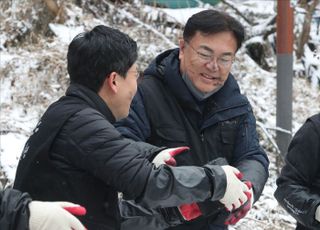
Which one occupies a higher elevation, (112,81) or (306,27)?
(112,81)

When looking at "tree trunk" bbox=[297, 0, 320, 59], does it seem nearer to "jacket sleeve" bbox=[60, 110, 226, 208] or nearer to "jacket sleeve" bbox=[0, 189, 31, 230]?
"jacket sleeve" bbox=[60, 110, 226, 208]

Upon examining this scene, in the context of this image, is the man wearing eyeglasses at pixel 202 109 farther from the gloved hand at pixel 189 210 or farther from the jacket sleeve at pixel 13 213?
the jacket sleeve at pixel 13 213

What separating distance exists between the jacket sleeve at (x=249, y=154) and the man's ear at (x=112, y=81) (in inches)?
28.5

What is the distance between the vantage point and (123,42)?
7.50 ft

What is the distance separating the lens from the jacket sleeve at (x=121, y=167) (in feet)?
6.58

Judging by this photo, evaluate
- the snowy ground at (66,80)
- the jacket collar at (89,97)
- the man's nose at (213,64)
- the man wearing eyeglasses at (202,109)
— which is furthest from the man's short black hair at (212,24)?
the snowy ground at (66,80)

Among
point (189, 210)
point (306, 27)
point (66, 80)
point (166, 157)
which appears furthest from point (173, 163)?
point (306, 27)

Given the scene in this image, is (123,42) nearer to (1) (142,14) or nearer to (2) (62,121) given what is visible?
(2) (62,121)

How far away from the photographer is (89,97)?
7.13 feet

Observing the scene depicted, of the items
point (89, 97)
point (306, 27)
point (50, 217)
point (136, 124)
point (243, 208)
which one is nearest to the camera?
point (50, 217)

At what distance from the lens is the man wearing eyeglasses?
2.61 meters

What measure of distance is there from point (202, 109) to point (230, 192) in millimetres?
587

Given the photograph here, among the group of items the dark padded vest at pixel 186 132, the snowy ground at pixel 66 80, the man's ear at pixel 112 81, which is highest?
the man's ear at pixel 112 81

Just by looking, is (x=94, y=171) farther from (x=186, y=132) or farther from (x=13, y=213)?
(x=186, y=132)
